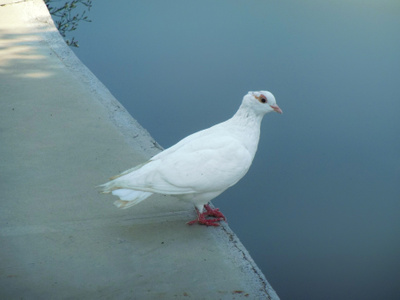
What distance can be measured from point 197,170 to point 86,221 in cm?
64

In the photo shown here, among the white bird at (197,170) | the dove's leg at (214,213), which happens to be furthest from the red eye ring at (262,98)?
the dove's leg at (214,213)

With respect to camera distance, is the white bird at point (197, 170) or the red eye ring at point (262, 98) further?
the red eye ring at point (262, 98)

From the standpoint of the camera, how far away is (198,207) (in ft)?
10.1

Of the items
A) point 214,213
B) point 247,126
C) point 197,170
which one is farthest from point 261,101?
point 214,213

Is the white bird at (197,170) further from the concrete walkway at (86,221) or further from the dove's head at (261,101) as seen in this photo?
the concrete walkway at (86,221)

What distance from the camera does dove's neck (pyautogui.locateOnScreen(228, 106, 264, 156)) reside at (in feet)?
10.2

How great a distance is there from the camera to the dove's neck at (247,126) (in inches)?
122

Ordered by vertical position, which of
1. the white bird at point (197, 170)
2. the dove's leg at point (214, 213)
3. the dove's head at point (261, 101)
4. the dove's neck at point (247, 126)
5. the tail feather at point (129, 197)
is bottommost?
the dove's leg at point (214, 213)

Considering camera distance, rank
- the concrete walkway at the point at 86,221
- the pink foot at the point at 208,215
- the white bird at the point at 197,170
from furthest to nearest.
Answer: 1. the pink foot at the point at 208,215
2. the white bird at the point at 197,170
3. the concrete walkway at the point at 86,221

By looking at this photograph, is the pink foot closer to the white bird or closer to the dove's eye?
the white bird

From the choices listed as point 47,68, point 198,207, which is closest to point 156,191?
point 198,207

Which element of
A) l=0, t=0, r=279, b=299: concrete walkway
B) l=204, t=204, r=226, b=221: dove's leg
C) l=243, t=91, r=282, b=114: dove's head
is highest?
l=243, t=91, r=282, b=114: dove's head

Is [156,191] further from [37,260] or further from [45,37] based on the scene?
[45,37]

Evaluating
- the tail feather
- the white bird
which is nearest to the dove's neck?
the white bird
